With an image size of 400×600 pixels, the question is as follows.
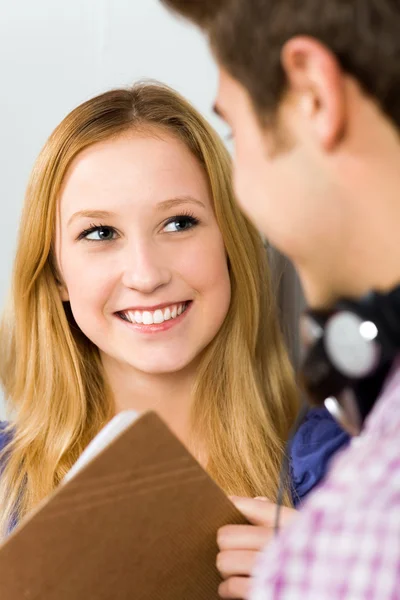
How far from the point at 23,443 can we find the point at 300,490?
0.53 meters

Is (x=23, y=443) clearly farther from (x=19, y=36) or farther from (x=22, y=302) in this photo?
(x=19, y=36)

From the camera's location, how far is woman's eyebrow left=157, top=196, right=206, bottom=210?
5.64 ft

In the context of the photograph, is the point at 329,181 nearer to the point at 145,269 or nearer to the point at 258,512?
the point at 258,512

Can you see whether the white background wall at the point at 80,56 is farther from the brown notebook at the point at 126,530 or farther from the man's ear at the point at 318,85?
the man's ear at the point at 318,85

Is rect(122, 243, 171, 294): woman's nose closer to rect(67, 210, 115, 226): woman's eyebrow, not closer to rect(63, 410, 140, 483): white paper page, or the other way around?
rect(67, 210, 115, 226): woman's eyebrow

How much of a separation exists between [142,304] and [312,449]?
40 centimetres

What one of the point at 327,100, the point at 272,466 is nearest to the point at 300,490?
the point at 272,466

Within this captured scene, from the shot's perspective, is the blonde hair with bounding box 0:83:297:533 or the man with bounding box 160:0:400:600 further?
the blonde hair with bounding box 0:83:297:533

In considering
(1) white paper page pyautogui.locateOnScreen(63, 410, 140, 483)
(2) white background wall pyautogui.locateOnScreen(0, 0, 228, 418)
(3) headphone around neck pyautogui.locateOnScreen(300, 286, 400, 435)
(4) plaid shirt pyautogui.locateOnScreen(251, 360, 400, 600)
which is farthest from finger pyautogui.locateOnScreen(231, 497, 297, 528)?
(2) white background wall pyautogui.locateOnScreen(0, 0, 228, 418)

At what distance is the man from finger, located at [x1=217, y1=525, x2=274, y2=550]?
381mm

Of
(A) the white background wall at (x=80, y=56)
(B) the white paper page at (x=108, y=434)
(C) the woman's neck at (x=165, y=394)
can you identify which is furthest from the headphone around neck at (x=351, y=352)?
(A) the white background wall at (x=80, y=56)

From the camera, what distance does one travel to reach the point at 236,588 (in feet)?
3.86

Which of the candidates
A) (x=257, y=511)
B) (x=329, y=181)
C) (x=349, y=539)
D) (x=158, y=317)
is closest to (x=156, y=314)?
(x=158, y=317)

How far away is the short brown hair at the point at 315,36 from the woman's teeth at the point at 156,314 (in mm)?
901
